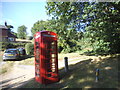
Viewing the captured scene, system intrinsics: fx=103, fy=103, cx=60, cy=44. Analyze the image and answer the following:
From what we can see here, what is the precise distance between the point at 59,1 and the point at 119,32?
427cm

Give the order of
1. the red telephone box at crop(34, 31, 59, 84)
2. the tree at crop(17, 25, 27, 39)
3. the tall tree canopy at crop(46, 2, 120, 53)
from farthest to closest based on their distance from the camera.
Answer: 1. the tree at crop(17, 25, 27, 39)
2. the tall tree canopy at crop(46, 2, 120, 53)
3. the red telephone box at crop(34, 31, 59, 84)

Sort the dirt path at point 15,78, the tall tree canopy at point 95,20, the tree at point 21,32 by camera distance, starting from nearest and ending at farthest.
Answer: the dirt path at point 15,78, the tall tree canopy at point 95,20, the tree at point 21,32

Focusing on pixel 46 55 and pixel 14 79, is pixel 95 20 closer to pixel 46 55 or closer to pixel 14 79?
pixel 46 55

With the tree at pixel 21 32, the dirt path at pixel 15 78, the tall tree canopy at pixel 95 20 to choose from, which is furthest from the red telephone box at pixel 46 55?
the tree at pixel 21 32

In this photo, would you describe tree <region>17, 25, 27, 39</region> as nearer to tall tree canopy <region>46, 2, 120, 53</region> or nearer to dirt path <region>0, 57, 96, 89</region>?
dirt path <region>0, 57, 96, 89</region>

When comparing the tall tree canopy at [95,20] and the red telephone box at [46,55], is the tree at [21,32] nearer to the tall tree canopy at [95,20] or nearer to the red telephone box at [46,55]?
Result: the tall tree canopy at [95,20]

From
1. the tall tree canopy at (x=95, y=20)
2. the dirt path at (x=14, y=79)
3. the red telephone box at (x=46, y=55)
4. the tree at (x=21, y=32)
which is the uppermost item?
the tree at (x=21, y=32)

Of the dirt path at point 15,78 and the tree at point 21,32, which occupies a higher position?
the tree at point 21,32

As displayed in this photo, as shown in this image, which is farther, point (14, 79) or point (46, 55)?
point (14, 79)

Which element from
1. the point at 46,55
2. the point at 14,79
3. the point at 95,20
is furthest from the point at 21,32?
the point at 46,55

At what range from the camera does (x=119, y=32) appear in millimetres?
5953

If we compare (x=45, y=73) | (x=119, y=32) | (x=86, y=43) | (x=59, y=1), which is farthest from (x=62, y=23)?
(x=45, y=73)

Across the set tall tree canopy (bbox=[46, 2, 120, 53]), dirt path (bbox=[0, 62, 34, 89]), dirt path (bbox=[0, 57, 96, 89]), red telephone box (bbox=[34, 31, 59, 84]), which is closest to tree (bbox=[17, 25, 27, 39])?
dirt path (bbox=[0, 57, 96, 89])

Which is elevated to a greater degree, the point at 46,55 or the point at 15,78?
the point at 46,55
